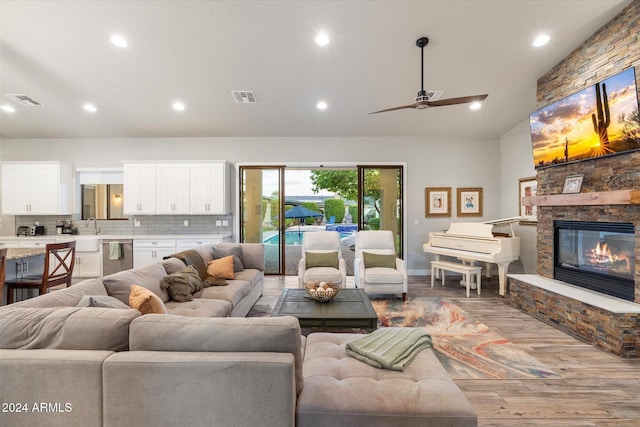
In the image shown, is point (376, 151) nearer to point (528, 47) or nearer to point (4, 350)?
point (528, 47)

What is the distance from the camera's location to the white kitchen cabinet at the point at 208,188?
19.5 ft

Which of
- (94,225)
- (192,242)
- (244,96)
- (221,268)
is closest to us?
(221,268)

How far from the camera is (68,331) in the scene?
138cm

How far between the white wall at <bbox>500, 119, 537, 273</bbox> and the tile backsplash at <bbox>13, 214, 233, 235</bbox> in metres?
6.05

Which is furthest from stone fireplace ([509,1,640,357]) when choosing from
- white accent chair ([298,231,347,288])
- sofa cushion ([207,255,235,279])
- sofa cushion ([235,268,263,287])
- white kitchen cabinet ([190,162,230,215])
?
white kitchen cabinet ([190,162,230,215])

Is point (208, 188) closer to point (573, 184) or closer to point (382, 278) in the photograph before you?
point (382, 278)

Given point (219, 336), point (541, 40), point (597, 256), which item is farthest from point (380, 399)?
point (541, 40)

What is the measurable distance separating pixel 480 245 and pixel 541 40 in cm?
301

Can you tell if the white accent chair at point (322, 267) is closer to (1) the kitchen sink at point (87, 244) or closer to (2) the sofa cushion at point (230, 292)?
(2) the sofa cushion at point (230, 292)

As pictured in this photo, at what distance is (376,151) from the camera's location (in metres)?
6.32

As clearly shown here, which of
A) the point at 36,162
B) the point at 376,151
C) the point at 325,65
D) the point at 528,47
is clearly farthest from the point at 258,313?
the point at 36,162

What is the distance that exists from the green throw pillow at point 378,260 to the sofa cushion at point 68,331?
374 cm

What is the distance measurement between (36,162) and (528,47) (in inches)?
349

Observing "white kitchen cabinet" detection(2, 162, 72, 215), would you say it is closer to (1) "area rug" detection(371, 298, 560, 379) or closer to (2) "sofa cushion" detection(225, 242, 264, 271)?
(2) "sofa cushion" detection(225, 242, 264, 271)
